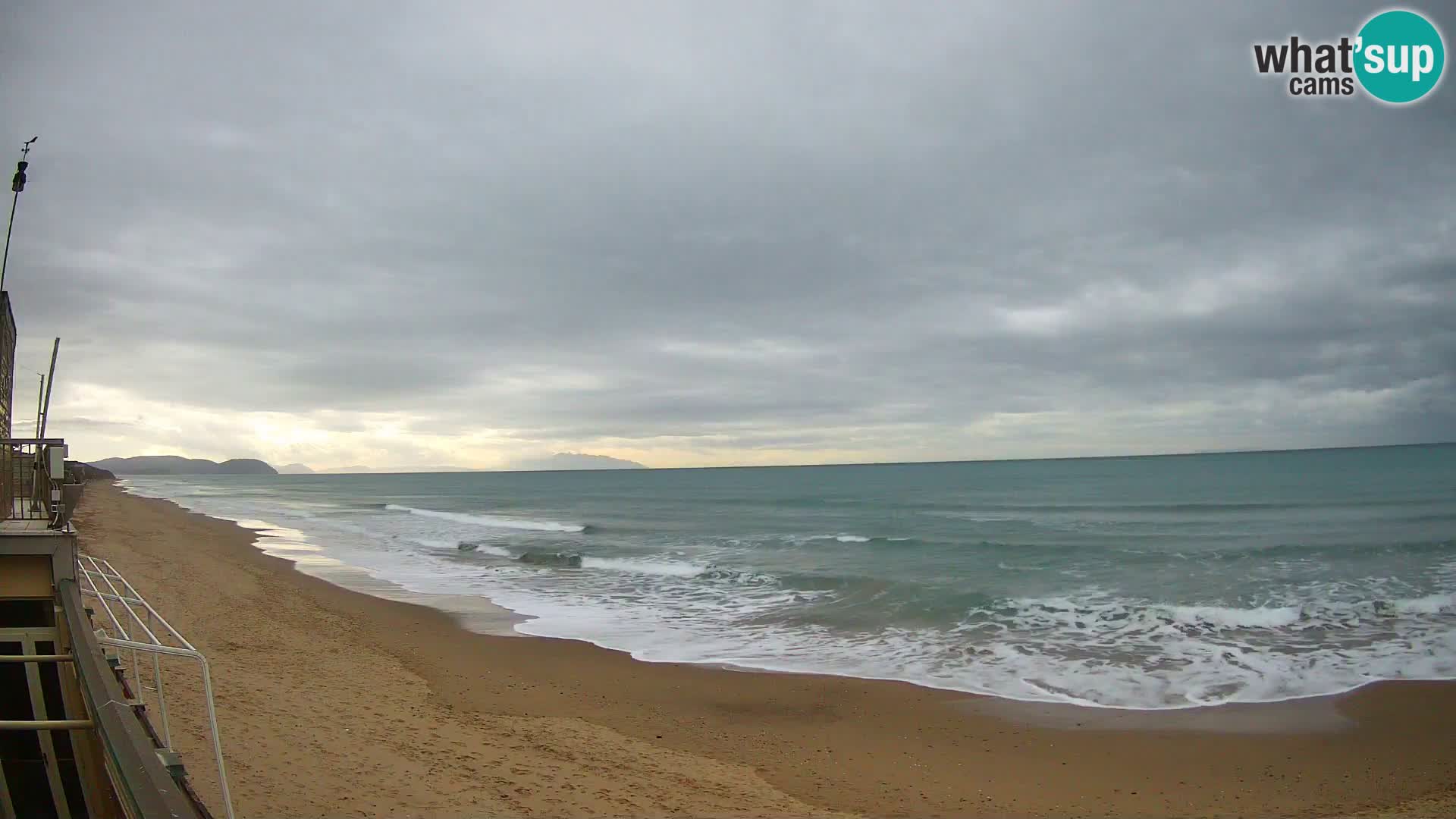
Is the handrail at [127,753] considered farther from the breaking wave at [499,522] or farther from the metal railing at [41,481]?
the breaking wave at [499,522]

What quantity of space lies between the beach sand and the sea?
3.41 feet

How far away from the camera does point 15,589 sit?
7.46m

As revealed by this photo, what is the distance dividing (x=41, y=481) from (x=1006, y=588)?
18708 millimetres

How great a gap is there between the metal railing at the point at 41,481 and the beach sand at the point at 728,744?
7.79 ft

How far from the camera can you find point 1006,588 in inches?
779

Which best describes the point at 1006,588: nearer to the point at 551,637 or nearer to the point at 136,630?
the point at 551,637

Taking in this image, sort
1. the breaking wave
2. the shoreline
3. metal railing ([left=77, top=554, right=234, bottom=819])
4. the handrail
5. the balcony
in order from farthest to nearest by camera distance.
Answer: the breaking wave, the shoreline, the balcony, metal railing ([left=77, top=554, right=234, bottom=819]), the handrail

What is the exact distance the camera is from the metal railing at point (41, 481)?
8031 mm

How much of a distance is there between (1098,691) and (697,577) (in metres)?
13.5

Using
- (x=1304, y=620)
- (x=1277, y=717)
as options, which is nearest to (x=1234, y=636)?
(x=1304, y=620)

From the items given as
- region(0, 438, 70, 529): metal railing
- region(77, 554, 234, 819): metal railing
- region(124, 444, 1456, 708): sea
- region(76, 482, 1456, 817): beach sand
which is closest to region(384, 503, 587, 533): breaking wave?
region(124, 444, 1456, 708): sea

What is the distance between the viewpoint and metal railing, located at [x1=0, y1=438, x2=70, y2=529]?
803 cm

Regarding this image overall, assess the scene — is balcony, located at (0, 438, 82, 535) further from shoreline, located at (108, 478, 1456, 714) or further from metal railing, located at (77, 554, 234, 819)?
shoreline, located at (108, 478, 1456, 714)

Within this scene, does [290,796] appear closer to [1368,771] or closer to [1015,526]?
[1368,771]
